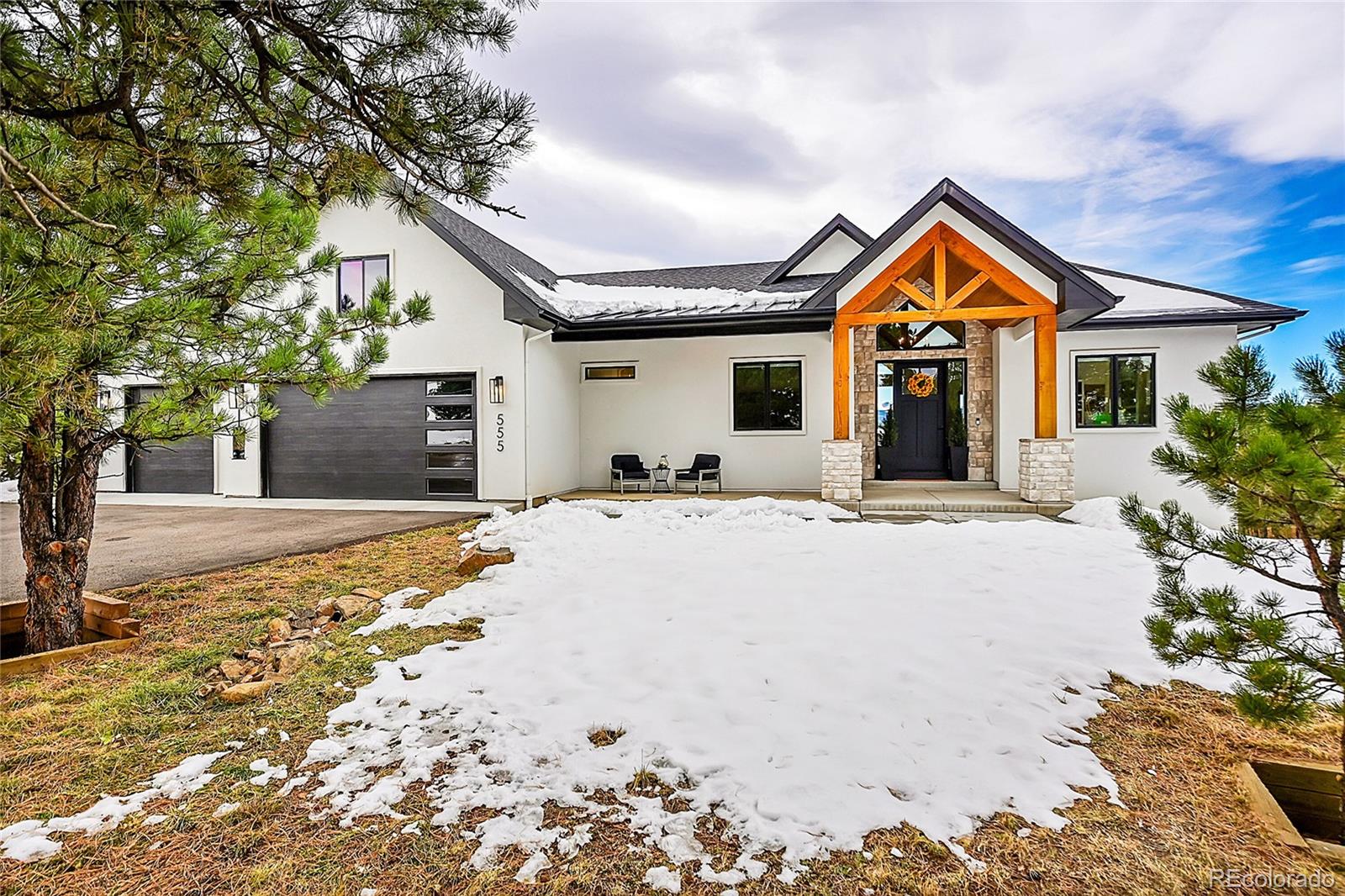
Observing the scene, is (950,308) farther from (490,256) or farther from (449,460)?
(449,460)

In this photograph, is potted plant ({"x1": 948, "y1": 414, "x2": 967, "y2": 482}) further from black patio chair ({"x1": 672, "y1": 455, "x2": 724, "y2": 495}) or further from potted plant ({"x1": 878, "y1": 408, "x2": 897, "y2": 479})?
black patio chair ({"x1": 672, "y1": 455, "x2": 724, "y2": 495})

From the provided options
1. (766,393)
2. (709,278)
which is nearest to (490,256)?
(709,278)

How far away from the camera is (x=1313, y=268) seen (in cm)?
1071

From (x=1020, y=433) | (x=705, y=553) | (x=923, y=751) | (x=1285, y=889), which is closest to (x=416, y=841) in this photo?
(x=923, y=751)

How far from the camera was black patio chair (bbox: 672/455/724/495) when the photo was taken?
1044 centimetres

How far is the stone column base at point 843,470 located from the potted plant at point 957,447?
3.37m

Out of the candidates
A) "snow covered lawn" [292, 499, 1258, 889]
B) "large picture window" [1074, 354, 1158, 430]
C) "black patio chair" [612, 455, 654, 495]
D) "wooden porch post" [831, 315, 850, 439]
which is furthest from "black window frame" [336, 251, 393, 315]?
"large picture window" [1074, 354, 1158, 430]

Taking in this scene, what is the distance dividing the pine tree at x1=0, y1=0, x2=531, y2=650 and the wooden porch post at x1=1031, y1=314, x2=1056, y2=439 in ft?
25.0

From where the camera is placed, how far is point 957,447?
10.8 meters

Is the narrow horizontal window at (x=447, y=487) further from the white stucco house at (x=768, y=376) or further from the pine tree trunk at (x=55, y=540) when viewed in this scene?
the pine tree trunk at (x=55, y=540)

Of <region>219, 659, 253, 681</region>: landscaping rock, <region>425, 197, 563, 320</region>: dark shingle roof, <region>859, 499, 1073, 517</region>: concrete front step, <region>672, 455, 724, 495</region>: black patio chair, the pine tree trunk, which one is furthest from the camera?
<region>672, 455, 724, 495</region>: black patio chair

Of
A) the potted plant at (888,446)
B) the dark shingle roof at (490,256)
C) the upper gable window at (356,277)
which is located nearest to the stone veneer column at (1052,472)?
the potted plant at (888,446)

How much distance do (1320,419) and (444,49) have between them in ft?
11.6

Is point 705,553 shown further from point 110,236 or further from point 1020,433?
point 1020,433
